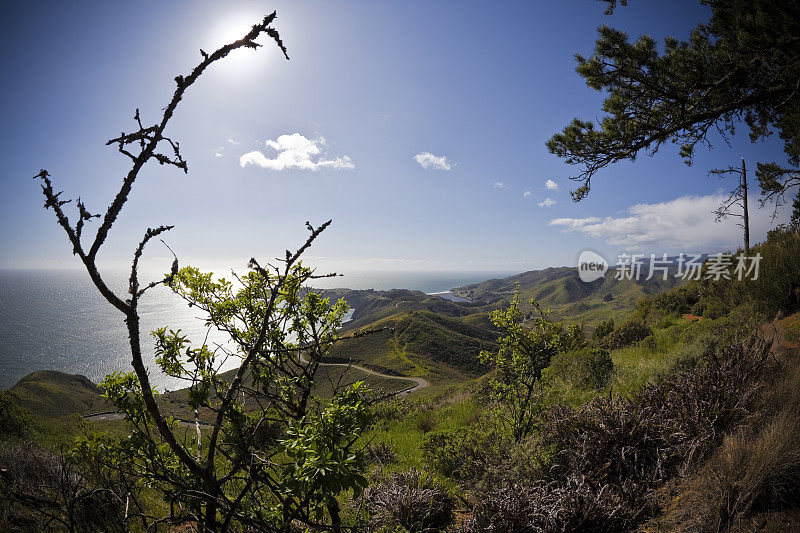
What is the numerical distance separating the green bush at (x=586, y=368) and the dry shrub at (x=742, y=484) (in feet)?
20.1

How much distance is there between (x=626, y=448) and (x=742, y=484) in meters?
1.02

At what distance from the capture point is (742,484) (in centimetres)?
269

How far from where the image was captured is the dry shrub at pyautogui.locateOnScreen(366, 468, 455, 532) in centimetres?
352

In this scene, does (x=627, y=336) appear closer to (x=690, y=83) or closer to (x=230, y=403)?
(x=690, y=83)

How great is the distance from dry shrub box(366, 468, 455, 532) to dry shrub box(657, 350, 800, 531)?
7.27 feet

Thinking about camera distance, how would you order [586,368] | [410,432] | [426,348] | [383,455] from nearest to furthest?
1. [383,455]
2. [586,368]
3. [410,432]
4. [426,348]

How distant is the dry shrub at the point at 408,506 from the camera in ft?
11.6

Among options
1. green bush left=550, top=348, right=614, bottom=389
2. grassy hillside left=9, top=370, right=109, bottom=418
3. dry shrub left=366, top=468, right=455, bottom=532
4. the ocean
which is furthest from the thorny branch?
the ocean

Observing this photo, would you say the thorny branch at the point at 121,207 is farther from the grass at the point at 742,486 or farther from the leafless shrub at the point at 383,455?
the leafless shrub at the point at 383,455

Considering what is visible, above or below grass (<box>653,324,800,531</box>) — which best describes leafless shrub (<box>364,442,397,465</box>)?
below

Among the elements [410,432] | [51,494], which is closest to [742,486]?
[51,494]

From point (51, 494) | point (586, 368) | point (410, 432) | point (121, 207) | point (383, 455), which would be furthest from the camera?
point (410, 432)

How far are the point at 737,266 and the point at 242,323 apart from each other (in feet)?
61.2

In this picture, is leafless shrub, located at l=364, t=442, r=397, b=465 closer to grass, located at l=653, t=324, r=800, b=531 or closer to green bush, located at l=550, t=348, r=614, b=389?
grass, located at l=653, t=324, r=800, b=531
